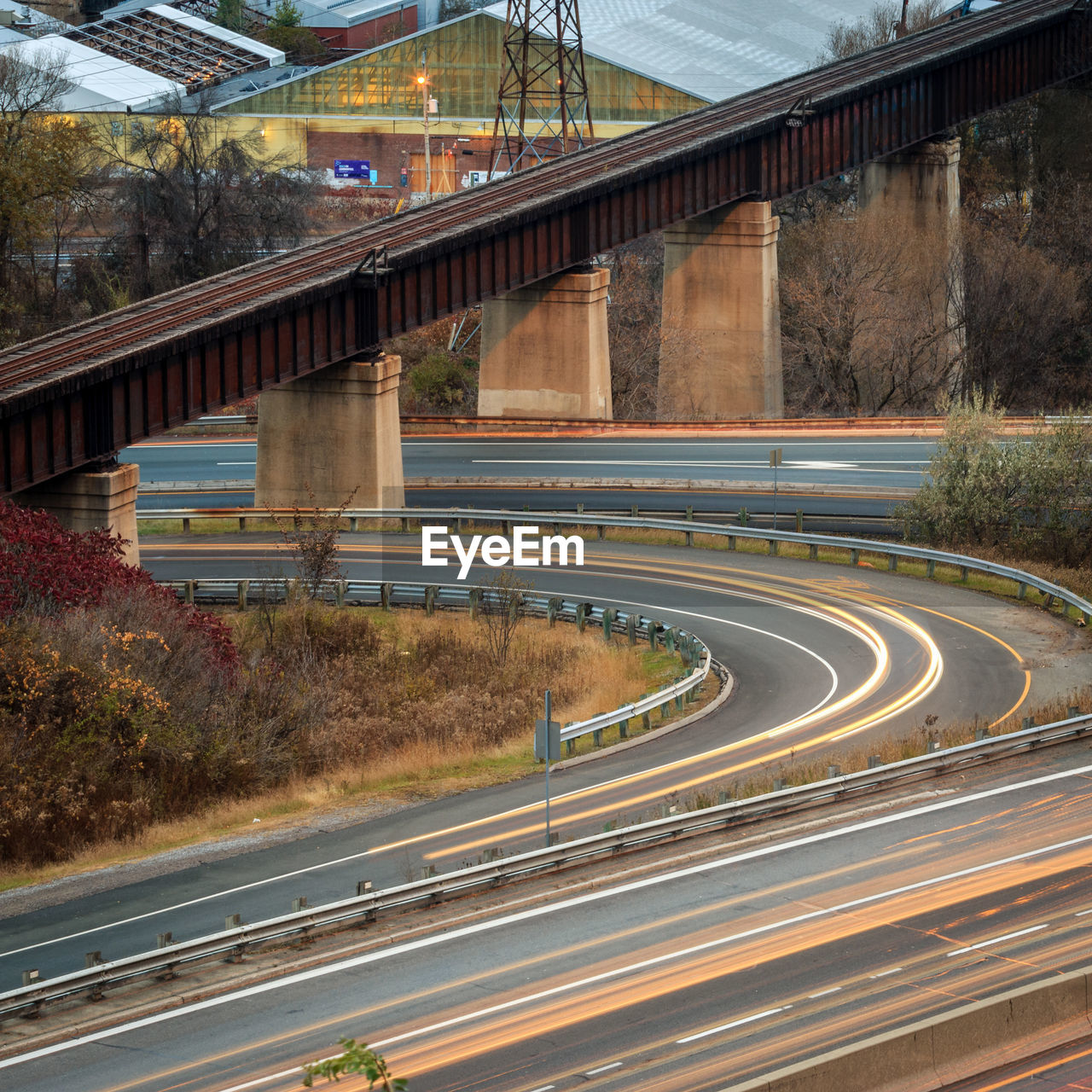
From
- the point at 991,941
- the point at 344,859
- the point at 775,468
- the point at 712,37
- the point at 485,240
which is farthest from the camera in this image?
the point at 712,37

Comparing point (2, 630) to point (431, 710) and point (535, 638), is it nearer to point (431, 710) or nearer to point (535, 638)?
point (431, 710)

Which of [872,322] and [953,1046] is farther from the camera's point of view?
[872,322]

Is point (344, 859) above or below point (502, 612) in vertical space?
below

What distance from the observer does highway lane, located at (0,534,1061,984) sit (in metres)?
22.8

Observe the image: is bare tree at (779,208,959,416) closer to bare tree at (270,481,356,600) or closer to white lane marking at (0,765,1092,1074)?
bare tree at (270,481,356,600)

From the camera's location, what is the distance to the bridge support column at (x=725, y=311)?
6806 cm

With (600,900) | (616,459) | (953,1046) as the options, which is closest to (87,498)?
(616,459)

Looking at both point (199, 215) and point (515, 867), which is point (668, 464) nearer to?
point (199, 215)

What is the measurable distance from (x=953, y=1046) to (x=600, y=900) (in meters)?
6.04

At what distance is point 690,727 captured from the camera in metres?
32.5

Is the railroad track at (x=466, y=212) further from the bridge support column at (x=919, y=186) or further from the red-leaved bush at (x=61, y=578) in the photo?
the red-leaved bush at (x=61, y=578)

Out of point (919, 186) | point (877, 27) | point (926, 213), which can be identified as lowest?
point (926, 213)

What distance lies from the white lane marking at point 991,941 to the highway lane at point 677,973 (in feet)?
0.09

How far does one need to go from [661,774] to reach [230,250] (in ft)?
209
